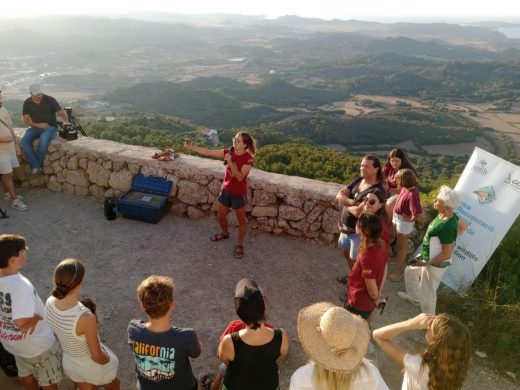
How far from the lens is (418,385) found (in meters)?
2.13

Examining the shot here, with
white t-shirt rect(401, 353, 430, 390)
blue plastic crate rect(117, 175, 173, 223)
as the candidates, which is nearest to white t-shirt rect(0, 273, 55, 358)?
white t-shirt rect(401, 353, 430, 390)

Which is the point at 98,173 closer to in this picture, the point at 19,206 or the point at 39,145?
the point at 39,145

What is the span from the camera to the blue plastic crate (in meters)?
5.33

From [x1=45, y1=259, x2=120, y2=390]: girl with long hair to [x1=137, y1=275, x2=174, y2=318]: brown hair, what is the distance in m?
0.49

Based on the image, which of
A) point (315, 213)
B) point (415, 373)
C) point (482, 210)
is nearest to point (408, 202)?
point (482, 210)

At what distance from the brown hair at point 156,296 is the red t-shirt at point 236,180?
2.39m

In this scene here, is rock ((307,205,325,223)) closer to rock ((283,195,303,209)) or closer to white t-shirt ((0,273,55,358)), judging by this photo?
rock ((283,195,303,209))

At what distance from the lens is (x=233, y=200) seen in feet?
15.4

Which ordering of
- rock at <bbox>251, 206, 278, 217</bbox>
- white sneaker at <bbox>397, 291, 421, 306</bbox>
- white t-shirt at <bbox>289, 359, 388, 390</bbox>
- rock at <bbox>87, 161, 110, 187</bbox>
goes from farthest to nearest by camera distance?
1. rock at <bbox>87, 161, 110, 187</bbox>
2. rock at <bbox>251, 206, 278, 217</bbox>
3. white sneaker at <bbox>397, 291, 421, 306</bbox>
4. white t-shirt at <bbox>289, 359, 388, 390</bbox>

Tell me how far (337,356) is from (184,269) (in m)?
2.96

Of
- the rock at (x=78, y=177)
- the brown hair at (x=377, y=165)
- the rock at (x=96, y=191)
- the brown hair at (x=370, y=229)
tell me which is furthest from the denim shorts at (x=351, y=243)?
the rock at (x=78, y=177)

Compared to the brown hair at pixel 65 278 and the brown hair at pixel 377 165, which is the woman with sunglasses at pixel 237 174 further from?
the brown hair at pixel 65 278

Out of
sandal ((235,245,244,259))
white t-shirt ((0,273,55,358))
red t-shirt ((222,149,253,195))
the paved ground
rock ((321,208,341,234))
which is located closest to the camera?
white t-shirt ((0,273,55,358))

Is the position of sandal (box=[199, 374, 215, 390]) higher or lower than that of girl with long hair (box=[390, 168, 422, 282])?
lower
